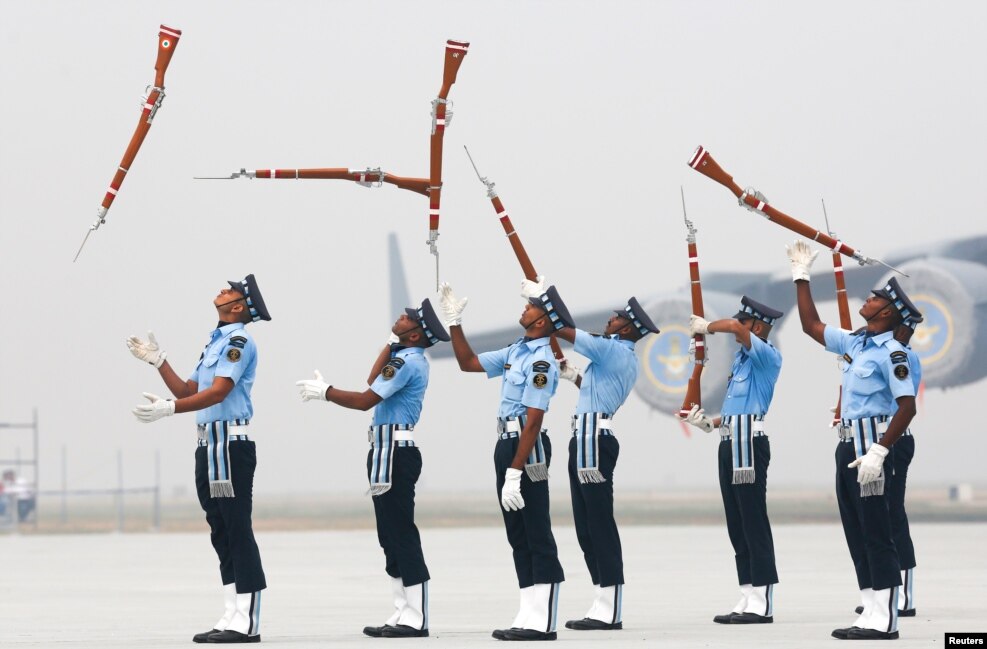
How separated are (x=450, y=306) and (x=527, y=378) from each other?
0.72 metres

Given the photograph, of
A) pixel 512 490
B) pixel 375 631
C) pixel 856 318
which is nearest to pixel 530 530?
pixel 512 490

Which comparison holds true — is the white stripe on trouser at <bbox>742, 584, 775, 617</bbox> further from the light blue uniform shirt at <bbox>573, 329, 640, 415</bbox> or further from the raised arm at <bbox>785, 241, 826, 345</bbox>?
the raised arm at <bbox>785, 241, 826, 345</bbox>

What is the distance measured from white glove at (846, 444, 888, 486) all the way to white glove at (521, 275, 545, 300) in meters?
2.30

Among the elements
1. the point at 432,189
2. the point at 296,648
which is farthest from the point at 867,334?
the point at 296,648

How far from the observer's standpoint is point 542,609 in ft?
31.2

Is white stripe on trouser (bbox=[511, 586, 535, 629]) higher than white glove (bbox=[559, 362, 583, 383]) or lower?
lower

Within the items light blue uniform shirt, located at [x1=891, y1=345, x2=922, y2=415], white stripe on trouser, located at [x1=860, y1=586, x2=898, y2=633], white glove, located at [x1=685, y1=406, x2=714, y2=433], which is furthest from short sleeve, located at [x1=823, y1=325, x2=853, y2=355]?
white stripe on trouser, located at [x1=860, y1=586, x2=898, y2=633]

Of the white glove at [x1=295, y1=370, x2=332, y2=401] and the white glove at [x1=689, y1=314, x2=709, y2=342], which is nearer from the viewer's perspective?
the white glove at [x1=295, y1=370, x2=332, y2=401]

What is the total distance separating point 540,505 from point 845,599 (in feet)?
12.6

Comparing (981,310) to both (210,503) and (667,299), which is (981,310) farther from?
(210,503)

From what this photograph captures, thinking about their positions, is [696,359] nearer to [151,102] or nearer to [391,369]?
[391,369]

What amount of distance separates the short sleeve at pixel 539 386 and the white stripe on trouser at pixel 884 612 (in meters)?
2.24

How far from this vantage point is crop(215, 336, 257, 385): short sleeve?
30.8ft

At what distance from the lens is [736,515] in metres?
11.1
